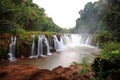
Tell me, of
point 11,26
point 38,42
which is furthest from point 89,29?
point 11,26

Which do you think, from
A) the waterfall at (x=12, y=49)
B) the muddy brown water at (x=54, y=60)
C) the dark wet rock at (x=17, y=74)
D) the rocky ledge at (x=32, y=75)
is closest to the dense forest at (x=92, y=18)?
the muddy brown water at (x=54, y=60)

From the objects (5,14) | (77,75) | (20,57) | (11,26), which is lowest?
(20,57)

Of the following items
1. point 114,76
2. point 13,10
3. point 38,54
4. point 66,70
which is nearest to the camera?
point 114,76

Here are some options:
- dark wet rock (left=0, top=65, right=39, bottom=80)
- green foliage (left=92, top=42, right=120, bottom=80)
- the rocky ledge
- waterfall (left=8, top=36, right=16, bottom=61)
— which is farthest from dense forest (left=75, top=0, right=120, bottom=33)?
dark wet rock (left=0, top=65, right=39, bottom=80)

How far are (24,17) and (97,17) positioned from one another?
2597 cm

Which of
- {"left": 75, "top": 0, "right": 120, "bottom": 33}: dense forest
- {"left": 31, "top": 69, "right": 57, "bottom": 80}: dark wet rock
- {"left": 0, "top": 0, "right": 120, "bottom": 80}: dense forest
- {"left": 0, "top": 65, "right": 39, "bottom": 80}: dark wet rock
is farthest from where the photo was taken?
{"left": 75, "top": 0, "right": 120, "bottom": 33}: dense forest

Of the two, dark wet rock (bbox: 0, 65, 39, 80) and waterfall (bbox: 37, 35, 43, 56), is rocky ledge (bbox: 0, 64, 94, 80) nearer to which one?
dark wet rock (bbox: 0, 65, 39, 80)

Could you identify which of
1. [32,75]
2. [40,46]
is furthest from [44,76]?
[40,46]

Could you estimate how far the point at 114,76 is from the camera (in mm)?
6180

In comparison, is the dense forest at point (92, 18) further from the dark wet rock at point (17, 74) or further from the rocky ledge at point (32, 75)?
the dark wet rock at point (17, 74)

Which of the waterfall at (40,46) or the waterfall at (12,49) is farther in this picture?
the waterfall at (40,46)

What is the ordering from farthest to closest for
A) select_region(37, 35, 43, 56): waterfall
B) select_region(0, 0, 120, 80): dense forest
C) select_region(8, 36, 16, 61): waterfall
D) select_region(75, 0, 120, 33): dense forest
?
select_region(75, 0, 120, 33): dense forest → select_region(37, 35, 43, 56): waterfall → select_region(8, 36, 16, 61): waterfall → select_region(0, 0, 120, 80): dense forest

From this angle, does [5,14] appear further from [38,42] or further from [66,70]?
[38,42]

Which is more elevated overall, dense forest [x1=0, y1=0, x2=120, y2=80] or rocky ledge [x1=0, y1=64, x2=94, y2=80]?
dense forest [x1=0, y1=0, x2=120, y2=80]
